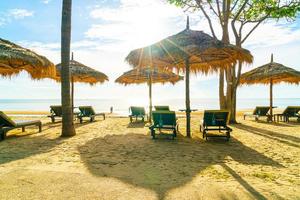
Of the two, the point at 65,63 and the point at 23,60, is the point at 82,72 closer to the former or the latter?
the point at 23,60

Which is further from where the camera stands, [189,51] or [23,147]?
[189,51]

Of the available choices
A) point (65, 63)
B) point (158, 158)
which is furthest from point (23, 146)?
point (158, 158)

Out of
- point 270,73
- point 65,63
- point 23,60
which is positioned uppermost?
point 270,73

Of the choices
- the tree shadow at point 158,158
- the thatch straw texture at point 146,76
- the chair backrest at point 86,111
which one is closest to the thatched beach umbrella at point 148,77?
the thatch straw texture at point 146,76

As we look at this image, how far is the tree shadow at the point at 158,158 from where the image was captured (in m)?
4.09

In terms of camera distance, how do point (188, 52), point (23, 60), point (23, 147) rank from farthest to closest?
point (23, 60) < point (188, 52) < point (23, 147)

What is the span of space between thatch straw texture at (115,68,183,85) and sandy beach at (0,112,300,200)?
7.11 m

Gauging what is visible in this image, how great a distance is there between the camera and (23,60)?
28.7 feet

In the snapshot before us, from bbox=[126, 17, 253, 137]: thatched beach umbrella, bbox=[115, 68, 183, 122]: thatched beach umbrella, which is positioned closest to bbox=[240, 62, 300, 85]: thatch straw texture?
bbox=[115, 68, 183, 122]: thatched beach umbrella

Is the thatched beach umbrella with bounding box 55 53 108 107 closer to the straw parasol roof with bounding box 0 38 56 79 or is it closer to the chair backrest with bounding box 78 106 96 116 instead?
the chair backrest with bounding box 78 106 96 116

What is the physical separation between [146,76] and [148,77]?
5.2 inches

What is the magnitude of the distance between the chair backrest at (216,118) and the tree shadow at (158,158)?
2.15 ft

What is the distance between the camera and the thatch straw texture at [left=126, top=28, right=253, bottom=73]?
8.16m

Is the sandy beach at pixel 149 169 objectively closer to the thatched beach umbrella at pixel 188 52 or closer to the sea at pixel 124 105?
the thatched beach umbrella at pixel 188 52
